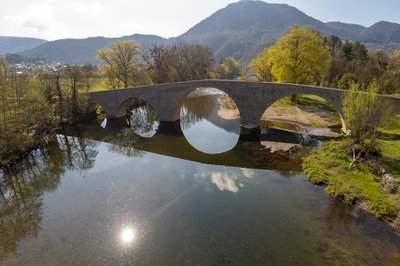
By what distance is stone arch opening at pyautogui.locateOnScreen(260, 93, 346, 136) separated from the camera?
34.1 m

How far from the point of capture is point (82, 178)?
23.5 metres

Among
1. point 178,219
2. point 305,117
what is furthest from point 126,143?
point 305,117

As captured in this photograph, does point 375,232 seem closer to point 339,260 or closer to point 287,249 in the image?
point 339,260

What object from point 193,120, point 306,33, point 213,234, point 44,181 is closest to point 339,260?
point 213,234

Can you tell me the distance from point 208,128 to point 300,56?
18.6 meters

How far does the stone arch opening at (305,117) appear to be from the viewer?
3411cm

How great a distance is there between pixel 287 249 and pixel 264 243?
119cm

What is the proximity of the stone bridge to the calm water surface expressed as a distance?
320 inches

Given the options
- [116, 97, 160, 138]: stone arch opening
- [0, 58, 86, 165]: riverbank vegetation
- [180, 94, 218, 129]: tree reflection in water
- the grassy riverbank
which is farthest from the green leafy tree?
[0, 58, 86, 165]: riverbank vegetation

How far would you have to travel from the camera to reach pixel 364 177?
20.1 m

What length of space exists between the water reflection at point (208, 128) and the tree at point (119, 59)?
43.5 ft

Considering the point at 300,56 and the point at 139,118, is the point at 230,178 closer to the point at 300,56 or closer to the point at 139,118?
the point at 139,118

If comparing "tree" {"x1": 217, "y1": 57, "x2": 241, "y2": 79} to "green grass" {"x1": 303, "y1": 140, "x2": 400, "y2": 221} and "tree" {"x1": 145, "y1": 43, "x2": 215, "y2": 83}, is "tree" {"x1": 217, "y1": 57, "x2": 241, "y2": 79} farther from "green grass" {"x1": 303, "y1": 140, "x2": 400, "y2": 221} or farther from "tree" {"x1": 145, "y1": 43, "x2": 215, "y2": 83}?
"green grass" {"x1": 303, "y1": 140, "x2": 400, "y2": 221}

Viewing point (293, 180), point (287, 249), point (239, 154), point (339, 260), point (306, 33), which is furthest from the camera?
point (306, 33)
